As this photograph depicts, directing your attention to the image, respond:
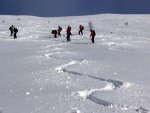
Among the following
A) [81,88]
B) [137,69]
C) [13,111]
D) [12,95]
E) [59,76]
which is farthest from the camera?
[137,69]

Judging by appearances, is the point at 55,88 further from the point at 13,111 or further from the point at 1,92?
the point at 13,111

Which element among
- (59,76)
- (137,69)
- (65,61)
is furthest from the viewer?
(65,61)

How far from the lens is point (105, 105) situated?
18.0ft

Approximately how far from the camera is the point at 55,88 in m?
6.58

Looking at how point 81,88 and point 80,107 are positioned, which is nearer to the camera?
point 80,107

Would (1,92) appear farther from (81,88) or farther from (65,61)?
(65,61)

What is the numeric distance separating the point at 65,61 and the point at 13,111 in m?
5.45

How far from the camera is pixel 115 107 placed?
17.4 feet

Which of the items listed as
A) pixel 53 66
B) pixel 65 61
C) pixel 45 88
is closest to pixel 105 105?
pixel 45 88

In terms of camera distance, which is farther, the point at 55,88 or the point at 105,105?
the point at 55,88

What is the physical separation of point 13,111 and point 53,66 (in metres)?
4.42

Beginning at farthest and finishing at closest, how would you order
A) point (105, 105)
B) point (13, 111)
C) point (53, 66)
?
point (53, 66)
point (105, 105)
point (13, 111)

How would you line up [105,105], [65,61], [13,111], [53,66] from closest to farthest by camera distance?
[13,111] → [105,105] → [53,66] → [65,61]

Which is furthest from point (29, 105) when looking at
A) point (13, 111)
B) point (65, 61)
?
point (65, 61)
